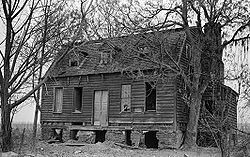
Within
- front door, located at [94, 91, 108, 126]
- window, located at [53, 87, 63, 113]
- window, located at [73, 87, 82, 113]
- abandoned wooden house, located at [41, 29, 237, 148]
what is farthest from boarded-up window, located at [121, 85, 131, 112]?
window, located at [53, 87, 63, 113]

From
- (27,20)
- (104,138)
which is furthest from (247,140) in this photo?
(104,138)

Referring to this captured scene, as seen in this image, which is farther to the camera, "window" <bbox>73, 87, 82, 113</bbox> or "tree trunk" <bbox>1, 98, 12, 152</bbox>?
"window" <bbox>73, 87, 82, 113</bbox>

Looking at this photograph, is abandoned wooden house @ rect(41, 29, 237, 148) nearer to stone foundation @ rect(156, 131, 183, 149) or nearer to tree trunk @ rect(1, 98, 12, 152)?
stone foundation @ rect(156, 131, 183, 149)

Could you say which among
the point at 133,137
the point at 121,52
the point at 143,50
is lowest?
the point at 133,137

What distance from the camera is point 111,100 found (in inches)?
941

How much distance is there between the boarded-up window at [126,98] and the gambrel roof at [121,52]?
1.33m

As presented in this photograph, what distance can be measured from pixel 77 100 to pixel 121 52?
670 cm

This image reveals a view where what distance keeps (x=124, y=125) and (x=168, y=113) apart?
3.38 metres

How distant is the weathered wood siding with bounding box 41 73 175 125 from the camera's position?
70.8 ft

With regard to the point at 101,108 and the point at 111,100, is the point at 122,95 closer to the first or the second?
the point at 111,100

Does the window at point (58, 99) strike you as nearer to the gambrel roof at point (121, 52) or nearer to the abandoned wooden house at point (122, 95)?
the abandoned wooden house at point (122, 95)

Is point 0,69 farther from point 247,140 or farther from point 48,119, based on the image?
point 48,119

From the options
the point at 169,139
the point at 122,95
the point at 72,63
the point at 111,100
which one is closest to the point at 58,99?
the point at 72,63

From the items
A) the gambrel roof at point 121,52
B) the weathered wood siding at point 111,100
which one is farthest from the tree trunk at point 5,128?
the weathered wood siding at point 111,100
